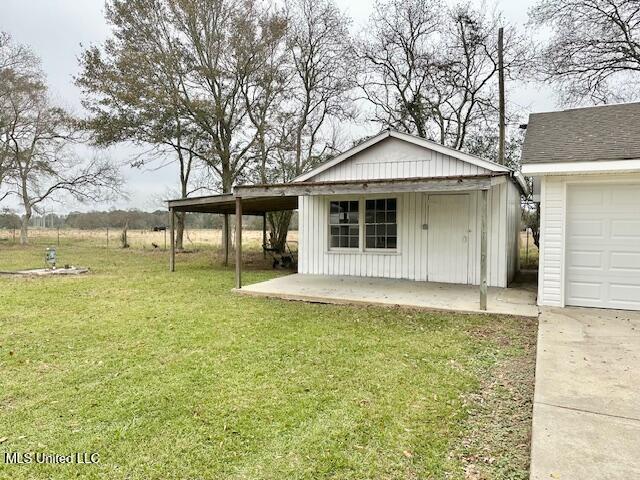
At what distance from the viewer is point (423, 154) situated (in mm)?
8469

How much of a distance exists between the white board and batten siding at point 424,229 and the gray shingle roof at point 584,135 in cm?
136

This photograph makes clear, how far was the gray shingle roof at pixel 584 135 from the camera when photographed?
18.3ft

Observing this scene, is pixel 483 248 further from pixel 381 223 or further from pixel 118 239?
pixel 118 239

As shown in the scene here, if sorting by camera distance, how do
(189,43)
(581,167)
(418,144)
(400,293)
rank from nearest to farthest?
(581,167) < (400,293) < (418,144) < (189,43)

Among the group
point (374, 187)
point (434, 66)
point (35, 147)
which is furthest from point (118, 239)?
point (374, 187)

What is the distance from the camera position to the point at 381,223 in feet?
29.4

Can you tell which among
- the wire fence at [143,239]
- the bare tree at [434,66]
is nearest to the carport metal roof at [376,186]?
the wire fence at [143,239]

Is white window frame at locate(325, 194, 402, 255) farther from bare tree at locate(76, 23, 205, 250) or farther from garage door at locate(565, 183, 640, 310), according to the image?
bare tree at locate(76, 23, 205, 250)

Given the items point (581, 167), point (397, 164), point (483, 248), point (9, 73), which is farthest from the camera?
point (9, 73)

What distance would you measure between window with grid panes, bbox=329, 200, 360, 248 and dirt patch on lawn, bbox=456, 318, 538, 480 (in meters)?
5.16

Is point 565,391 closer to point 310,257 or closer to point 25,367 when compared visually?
point 25,367

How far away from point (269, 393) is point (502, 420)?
1791 millimetres

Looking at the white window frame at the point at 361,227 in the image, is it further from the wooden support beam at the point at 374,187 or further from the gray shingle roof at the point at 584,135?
the gray shingle roof at the point at 584,135

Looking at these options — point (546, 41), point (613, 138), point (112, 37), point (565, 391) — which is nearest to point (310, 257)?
point (613, 138)
